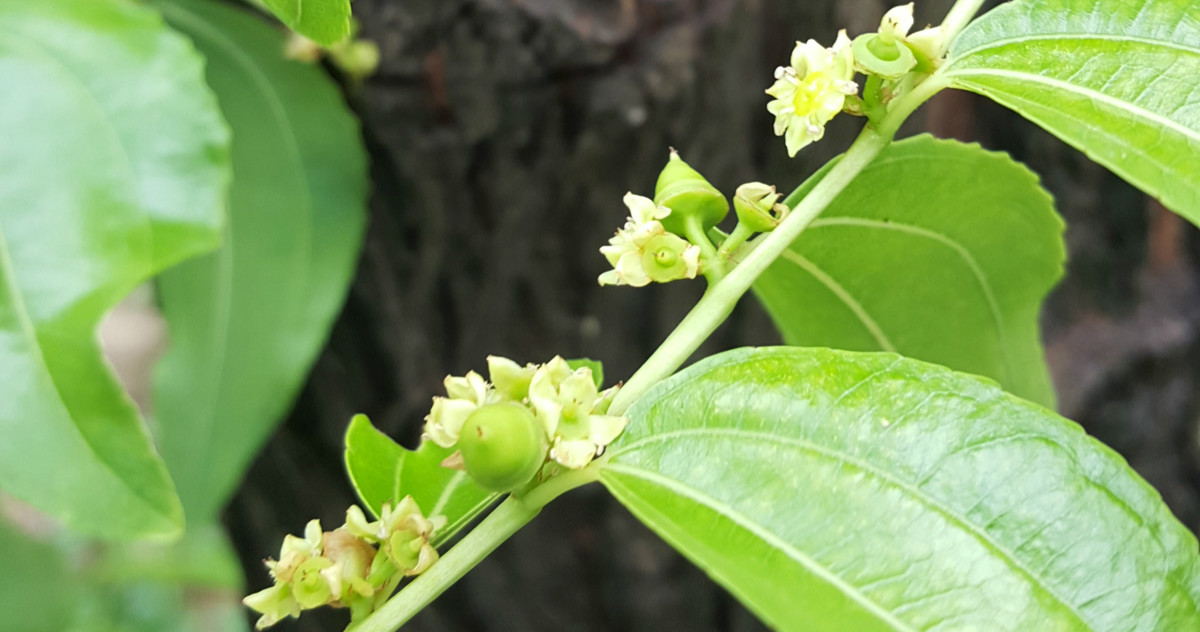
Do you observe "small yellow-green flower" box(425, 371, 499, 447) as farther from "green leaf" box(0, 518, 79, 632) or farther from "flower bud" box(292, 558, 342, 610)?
"green leaf" box(0, 518, 79, 632)

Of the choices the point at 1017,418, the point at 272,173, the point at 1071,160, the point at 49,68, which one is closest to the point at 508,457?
the point at 1017,418

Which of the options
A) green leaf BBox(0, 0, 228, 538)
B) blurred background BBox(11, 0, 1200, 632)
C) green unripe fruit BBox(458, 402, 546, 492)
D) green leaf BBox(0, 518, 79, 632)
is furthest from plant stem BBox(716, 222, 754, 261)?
green leaf BBox(0, 518, 79, 632)

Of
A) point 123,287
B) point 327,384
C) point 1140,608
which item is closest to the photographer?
point 1140,608

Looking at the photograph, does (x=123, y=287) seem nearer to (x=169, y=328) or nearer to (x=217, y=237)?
(x=217, y=237)

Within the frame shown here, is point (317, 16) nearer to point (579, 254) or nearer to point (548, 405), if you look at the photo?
point (548, 405)

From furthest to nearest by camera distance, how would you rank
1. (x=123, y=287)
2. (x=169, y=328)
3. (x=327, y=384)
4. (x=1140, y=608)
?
(x=327, y=384), (x=169, y=328), (x=123, y=287), (x=1140, y=608)

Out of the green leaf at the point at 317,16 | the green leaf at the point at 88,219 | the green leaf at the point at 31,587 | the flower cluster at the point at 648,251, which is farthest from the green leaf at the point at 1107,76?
the green leaf at the point at 31,587
